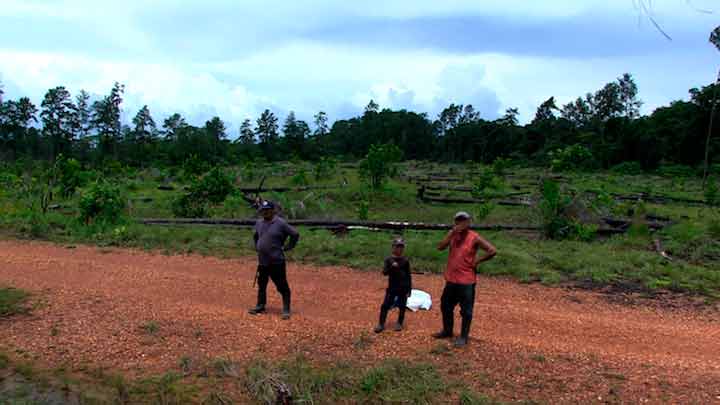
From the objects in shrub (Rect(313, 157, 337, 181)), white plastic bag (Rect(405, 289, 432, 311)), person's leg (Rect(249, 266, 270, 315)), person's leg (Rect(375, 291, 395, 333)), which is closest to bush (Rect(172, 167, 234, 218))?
person's leg (Rect(249, 266, 270, 315))

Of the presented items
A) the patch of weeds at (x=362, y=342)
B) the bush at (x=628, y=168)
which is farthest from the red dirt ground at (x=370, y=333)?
the bush at (x=628, y=168)

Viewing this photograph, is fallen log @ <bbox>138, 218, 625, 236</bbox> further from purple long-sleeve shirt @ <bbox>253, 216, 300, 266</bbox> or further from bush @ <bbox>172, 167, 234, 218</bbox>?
purple long-sleeve shirt @ <bbox>253, 216, 300, 266</bbox>

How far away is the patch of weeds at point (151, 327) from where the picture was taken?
637cm

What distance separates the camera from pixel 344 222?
13820mm

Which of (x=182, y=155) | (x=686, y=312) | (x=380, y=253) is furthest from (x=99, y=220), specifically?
(x=182, y=155)

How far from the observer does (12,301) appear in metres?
7.30

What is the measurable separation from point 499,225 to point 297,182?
45.9 feet

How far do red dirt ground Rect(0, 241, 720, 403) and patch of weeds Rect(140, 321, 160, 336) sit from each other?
0.07 m

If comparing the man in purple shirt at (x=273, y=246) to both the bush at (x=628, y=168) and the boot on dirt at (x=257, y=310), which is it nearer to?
the boot on dirt at (x=257, y=310)

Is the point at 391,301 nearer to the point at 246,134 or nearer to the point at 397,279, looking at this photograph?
the point at 397,279

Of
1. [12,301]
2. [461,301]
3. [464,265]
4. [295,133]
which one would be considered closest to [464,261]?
[464,265]

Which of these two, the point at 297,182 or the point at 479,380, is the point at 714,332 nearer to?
the point at 479,380

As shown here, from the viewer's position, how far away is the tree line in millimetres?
47125

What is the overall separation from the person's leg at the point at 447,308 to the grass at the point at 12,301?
523 centimetres
